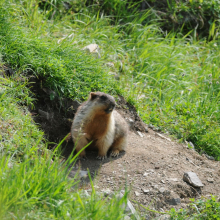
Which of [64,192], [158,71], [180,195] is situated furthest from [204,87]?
[64,192]

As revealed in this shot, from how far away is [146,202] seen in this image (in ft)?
13.0

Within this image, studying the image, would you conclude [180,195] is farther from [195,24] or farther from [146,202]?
[195,24]

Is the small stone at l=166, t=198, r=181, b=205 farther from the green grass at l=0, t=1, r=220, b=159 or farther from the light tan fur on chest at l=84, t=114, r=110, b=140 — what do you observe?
the green grass at l=0, t=1, r=220, b=159

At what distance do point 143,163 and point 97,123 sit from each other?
2.94 ft

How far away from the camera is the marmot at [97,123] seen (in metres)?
4.71

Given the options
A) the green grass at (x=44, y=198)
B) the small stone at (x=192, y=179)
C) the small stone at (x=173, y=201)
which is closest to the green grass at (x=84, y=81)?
the green grass at (x=44, y=198)

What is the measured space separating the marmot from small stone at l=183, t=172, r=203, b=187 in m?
1.12

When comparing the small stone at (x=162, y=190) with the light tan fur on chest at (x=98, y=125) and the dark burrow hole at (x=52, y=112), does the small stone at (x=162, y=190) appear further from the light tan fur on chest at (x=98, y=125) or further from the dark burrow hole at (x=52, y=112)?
the dark burrow hole at (x=52, y=112)

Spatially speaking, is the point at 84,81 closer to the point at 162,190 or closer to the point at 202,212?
the point at 162,190

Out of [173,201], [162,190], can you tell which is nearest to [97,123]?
[162,190]

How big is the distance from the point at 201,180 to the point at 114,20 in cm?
508

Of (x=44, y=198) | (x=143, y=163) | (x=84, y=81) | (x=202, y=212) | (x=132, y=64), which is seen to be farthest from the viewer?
(x=132, y=64)

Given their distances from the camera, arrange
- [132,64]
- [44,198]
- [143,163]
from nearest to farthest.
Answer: [44,198] → [143,163] → [132,64]

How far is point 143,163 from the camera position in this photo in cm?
480
